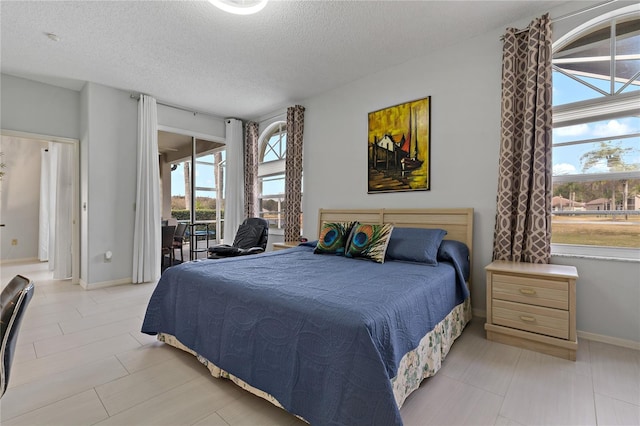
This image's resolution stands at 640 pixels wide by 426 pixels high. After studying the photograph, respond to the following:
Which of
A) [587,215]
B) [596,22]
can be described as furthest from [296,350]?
[596,22]

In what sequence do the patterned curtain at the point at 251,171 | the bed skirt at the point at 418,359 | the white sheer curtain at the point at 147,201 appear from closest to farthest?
the bed skirt at the point at 418,359 → the white sheer curtain at the point at 147,201 → the patterned curtain at the point at 251,171

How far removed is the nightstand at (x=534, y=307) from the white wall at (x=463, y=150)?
1.40 feet

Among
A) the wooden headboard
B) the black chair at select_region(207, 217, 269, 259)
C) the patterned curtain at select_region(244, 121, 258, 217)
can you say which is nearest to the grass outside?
the wooden headboard

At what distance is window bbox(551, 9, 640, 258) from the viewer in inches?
92.7

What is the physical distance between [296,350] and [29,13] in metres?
3.64

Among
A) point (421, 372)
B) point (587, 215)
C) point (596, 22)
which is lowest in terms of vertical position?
point (421, 372)

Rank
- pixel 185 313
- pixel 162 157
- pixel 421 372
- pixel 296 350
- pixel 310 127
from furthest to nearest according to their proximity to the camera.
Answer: pixel 162 157, pixel 310 127, pixel 185 313, pixel 421 372, pixel 296 350

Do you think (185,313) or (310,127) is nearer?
(185,313)

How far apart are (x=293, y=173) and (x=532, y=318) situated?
11.2 ft

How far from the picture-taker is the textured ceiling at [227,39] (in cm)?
254

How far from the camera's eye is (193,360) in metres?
2.14

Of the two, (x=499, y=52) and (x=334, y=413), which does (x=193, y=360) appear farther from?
(x=499, y=52)

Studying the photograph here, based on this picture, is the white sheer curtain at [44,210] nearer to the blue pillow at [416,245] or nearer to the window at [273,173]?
A: the window at [273,173]

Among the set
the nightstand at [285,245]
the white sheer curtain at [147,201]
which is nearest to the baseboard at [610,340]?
the nightstand at [285,245]
